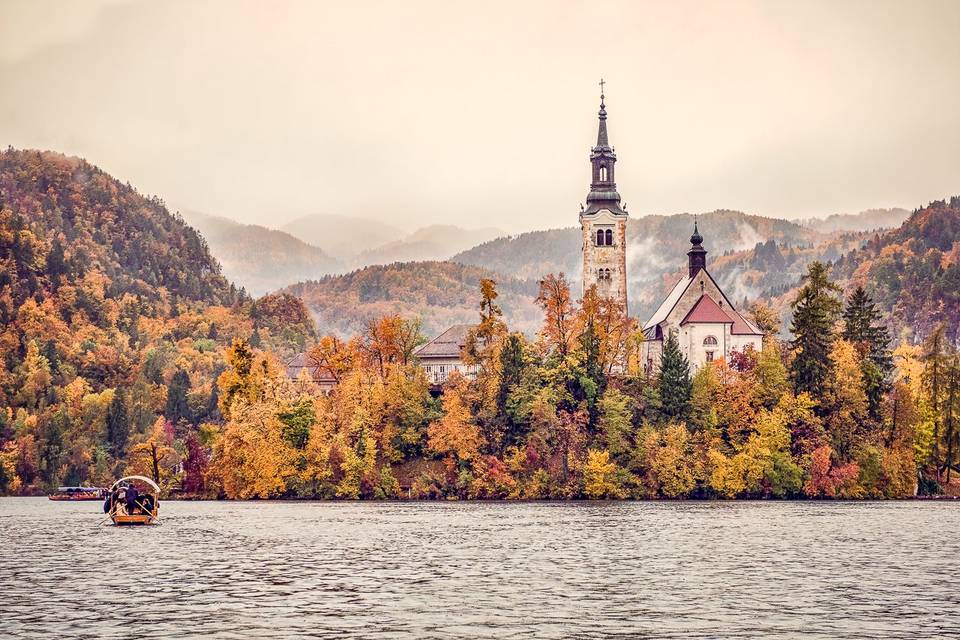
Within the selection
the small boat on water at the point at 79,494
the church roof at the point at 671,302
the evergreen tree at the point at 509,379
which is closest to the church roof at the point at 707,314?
the church roof at the point at 671,302

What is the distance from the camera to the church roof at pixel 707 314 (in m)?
163

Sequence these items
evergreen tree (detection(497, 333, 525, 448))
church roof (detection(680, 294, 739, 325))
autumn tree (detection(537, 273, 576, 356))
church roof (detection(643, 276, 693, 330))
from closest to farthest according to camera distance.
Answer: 1. evergreen tree (detection(497, 333, 525, 448))
2. autumn tree (detection(537, 273, 576, 356))
3. church roof (detection(680, 294, 739, 325))
4. church roof (detection(643, 276, 693, 330))

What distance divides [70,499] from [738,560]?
11385 cm

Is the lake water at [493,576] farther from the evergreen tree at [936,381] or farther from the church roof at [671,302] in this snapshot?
the church roof at [671,302]

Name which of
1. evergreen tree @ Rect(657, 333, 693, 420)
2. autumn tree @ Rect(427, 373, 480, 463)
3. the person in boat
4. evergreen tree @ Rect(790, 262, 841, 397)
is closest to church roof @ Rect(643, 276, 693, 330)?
evergreen tree @ Rect(657, 333, 693, 420)

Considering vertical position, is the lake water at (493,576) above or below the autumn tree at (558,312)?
below

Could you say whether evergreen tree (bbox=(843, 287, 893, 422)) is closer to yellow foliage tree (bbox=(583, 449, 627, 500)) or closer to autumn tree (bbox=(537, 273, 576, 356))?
yellow foliage tree (bbox=(583, 449, 627, 500))

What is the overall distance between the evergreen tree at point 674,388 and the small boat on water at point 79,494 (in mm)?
→ 73087

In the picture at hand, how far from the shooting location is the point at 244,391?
486ft

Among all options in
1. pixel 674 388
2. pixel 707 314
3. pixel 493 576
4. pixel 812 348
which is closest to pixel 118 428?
pixel 707 314

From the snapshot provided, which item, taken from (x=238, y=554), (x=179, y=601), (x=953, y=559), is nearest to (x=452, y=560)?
(x=238, y=554)

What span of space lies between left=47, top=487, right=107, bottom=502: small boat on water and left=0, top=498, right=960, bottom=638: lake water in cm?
5604

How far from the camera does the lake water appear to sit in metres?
45.9

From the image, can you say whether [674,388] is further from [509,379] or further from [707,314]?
[707,314]
